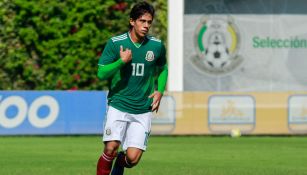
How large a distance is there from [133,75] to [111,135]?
648 mm

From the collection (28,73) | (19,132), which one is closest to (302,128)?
(19,132)

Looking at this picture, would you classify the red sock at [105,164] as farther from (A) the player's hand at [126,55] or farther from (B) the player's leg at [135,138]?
(A) the player's hand at [126,55]

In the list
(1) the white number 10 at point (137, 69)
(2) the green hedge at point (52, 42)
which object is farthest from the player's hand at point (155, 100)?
(2) the green hedge at point (52, 42)

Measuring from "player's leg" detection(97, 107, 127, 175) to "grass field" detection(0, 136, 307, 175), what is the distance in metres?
2.64

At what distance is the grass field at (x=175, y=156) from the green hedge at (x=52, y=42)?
502 cm

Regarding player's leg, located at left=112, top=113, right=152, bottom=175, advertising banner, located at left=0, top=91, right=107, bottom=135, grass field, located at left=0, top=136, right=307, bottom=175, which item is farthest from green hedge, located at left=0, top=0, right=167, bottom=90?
player's leg, located at left=112, top=113, right=152, bottom=175

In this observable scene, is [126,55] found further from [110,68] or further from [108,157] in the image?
[108,157]

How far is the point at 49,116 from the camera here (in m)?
20.6

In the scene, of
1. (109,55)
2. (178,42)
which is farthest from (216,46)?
(109,55)

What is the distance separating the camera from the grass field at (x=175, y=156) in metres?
13.5

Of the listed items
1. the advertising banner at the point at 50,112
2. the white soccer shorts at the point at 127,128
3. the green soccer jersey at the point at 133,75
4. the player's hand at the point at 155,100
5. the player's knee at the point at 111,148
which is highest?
the green soccer jersey at the point at 133,75

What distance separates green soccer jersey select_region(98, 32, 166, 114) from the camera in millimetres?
10055

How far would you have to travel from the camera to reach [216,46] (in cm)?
2628

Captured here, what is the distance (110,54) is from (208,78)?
16436 mm
